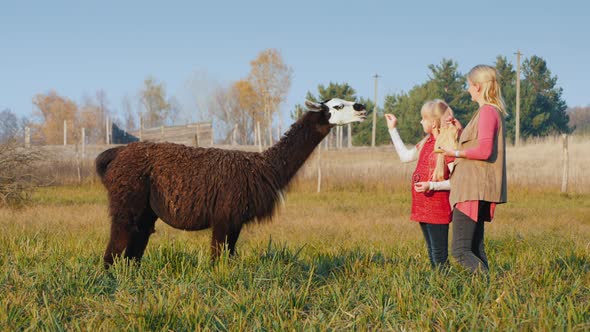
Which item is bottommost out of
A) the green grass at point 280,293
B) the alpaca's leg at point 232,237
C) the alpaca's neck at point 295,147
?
the green grass at point 280,293

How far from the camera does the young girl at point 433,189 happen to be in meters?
4.99

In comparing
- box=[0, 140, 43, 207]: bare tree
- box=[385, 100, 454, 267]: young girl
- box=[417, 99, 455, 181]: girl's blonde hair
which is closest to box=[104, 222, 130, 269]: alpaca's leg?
box=[385, 100, 454, 267]: young girl

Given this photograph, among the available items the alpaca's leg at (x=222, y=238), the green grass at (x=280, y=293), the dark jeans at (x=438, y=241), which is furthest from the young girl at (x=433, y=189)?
the alpaca's leg at (x=222, y=238)

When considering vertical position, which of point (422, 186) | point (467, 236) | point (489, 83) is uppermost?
point (489, 83)

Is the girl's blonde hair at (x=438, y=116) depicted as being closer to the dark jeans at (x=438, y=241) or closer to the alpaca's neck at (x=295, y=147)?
the dark jeans at (x=438, y=241)

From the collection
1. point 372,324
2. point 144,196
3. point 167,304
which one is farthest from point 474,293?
point 144,196

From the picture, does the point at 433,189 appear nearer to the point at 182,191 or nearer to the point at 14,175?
the point at 182,191

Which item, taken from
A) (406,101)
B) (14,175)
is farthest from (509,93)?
(14,175)

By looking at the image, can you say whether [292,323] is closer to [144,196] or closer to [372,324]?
[372,324]

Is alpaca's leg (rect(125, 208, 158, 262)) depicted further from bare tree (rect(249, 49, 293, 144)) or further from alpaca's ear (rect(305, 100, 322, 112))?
bare tree (rect(249, 49, 293, 144))

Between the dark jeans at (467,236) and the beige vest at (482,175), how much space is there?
131 millimetres

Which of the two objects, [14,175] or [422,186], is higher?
[422,186]

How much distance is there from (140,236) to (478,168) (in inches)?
137

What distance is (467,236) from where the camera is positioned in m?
4.57
